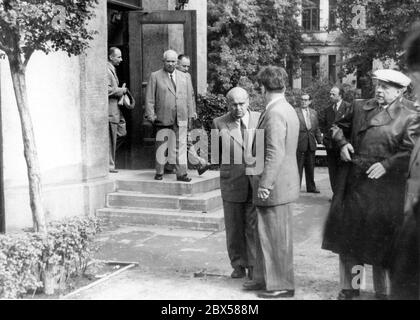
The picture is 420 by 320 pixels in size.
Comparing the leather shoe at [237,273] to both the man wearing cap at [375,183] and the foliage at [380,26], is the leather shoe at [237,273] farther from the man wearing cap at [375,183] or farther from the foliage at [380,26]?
the foliage at [380,26]

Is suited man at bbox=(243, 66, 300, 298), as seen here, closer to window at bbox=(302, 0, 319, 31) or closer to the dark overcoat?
the dark overcoat

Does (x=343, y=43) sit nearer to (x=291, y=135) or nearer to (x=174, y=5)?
(x=174, y=5)

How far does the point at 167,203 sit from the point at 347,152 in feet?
15.2

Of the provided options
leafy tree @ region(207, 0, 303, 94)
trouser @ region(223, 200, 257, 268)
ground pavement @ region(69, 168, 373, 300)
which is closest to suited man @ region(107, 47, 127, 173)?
ground pavement @ region(69, 168, 373, 300)

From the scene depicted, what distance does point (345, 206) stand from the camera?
626cm

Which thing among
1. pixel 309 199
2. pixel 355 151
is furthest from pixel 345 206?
pixel 309 199

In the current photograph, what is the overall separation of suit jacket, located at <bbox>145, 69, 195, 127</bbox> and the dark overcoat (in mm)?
4867

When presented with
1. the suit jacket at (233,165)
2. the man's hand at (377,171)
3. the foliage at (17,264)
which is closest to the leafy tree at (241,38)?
the suit jacket at (233,165)

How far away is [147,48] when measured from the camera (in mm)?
12609

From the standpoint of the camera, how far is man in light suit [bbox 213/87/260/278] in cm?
711

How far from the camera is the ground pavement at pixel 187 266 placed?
656 cm

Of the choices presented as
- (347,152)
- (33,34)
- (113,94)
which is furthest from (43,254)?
(113,94)

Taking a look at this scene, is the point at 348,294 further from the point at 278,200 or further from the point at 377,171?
the point at 377,171
